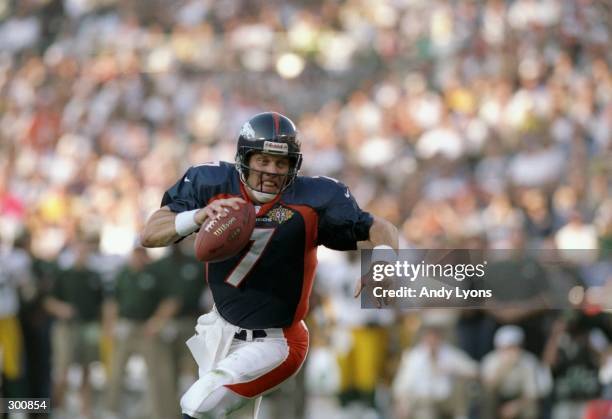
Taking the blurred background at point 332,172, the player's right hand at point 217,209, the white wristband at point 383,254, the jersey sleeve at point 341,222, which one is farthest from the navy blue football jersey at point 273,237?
the blurred background at point 332,172

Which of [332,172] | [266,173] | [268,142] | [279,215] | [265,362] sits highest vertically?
[332,172]

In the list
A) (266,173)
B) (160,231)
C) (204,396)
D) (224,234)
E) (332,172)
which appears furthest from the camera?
(332,172)

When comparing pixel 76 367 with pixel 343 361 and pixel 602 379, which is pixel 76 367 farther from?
pixel 602 379

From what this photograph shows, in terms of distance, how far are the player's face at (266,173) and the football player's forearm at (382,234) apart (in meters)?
0.48

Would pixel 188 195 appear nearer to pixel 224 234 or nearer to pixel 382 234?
pixel 224 234

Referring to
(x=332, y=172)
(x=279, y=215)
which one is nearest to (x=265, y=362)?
(x=279, y=215)

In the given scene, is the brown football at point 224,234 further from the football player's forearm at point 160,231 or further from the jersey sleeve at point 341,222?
the jersey sleeve at point 341,222

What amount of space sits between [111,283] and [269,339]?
5.94 m

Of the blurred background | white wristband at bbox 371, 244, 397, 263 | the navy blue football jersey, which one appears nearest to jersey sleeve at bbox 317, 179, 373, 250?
the navy blue football jersey

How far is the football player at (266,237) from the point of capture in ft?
18.8

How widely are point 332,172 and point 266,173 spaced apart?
347 inches

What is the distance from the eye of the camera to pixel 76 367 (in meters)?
11.8

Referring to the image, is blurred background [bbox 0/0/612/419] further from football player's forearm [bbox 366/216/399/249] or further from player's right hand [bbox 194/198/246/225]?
player's right hand [bbox 194/198/246/225]

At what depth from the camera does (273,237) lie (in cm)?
575
